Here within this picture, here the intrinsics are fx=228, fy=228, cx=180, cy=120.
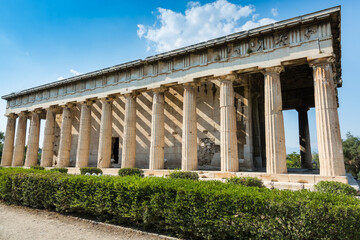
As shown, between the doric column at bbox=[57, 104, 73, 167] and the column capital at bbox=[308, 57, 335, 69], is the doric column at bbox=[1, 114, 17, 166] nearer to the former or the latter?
the doric column at bbox=[57, 104, 73, 167]

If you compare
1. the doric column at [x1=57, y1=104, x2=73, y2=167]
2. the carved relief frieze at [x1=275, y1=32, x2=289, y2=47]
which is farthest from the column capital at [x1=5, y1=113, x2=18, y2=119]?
the carved relief frieze at [x1=275, y1=32, x2=289, y2=47]

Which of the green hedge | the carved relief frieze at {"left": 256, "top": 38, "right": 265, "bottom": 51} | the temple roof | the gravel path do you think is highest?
the temple roof

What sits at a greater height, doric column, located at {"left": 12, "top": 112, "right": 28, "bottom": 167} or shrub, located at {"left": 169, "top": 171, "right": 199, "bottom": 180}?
doric column, located at {"left": 12, "top": 112, "right": 28, "bottom": 167}

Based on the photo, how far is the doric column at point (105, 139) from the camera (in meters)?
17.2

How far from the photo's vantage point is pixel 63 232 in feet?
21.1

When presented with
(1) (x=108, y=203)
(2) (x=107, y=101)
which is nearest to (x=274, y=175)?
(1) (x=108, y=203)

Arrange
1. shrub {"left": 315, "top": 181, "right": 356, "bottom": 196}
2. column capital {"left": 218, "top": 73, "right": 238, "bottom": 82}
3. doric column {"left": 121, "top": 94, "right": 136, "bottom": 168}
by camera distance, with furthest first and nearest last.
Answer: doric column {"left": 121, "top": 94, "right": 136, "bottom": 168} < column capital {"left": 218, "top": 73, "right": 238, "bottom": 82} < shrub {"left": 315, "top": 181, "right": 356, "bottom": 196}

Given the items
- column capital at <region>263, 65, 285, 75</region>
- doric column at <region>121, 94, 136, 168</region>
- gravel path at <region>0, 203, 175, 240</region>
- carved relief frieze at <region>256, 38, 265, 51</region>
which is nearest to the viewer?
gravel path at <region>0, 203, 175, 240</region>

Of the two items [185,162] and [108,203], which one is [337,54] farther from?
[108,203]

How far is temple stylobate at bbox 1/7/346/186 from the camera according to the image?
434 inches

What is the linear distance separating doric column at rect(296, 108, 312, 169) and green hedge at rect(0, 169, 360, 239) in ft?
52.2

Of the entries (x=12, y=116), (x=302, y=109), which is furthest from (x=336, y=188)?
(x=12, y=116)

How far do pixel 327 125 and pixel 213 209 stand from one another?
7952mm

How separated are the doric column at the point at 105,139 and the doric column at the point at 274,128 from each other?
455 inches
